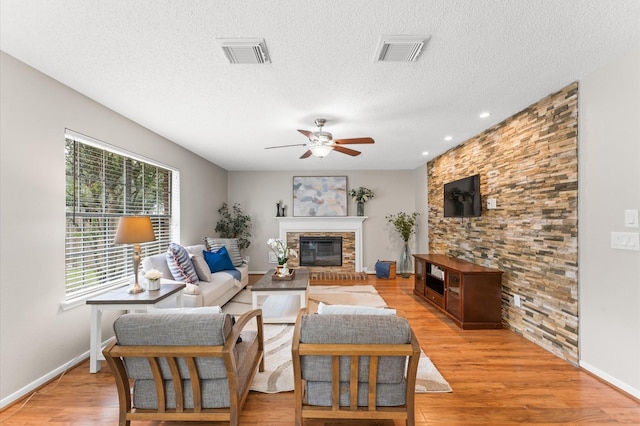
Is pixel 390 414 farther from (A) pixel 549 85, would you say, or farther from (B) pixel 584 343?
(A) pixel 549 85

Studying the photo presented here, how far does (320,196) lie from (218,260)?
2966 mm

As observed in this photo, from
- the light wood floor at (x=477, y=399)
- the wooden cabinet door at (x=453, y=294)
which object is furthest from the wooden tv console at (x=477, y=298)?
the light wood floor at (x=477, y=399)

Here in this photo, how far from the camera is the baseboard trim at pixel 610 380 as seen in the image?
2.11m

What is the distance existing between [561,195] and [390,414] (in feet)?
8.20

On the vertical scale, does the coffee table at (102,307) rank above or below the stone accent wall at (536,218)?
below

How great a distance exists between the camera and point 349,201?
6.83 meters

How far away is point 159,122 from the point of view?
11.4ft

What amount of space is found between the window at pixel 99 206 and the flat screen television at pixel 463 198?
172 inches

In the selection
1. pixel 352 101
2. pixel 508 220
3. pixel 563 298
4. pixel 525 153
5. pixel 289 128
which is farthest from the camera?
pixel 289 128

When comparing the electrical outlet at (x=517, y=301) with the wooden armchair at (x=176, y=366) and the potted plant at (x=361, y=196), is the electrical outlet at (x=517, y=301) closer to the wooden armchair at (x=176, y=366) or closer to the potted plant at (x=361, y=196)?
the wooden armchair at (x=176, y=366)

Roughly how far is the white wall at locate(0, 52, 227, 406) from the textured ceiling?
21cm

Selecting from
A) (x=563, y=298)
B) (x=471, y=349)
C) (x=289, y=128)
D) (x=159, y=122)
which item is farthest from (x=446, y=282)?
(x=159, y=122)

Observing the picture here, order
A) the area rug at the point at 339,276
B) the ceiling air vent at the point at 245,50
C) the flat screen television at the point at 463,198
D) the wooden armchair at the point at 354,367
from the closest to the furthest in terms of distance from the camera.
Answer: the wooden armchair at the point at 354,367
the ceiling air vent at the point at 245,50
the flat screen television at the point at 463,198
the area rug at the point at 339,276

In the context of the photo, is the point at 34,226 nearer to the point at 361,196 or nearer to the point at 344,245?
the point at 344,245
